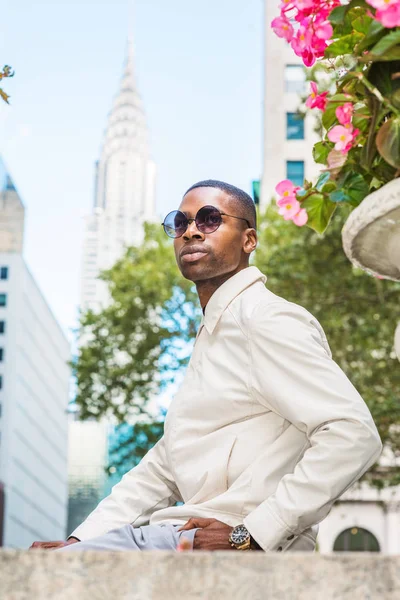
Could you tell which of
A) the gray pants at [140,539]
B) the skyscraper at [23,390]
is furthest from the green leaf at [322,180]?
the skyscraper at [23,390]

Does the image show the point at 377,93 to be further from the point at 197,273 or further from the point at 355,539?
the point at 355,539

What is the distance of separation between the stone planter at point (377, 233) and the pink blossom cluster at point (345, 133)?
0.75 ft

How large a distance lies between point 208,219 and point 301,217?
0.64 meters

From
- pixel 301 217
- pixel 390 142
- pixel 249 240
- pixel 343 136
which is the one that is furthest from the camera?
pixel 249 240

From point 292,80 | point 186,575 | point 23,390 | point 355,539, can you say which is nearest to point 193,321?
point 355,539

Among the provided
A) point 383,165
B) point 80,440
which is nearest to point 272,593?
point 383,165

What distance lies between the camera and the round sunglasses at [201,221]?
3.17m

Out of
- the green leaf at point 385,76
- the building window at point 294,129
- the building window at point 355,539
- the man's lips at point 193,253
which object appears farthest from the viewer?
the building window at point 294,129

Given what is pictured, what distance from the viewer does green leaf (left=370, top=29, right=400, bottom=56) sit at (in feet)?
6.79

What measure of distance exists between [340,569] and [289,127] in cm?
3748

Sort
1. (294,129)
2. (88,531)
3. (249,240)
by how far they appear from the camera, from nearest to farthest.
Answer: (88,531) → (249,240) → (294,129)

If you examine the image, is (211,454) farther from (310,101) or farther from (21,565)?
(21,565)

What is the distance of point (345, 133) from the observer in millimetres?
2373

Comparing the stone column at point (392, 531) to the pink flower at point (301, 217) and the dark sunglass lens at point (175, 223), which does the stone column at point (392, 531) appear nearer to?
the dark sunglass lens at point (175, 223)
